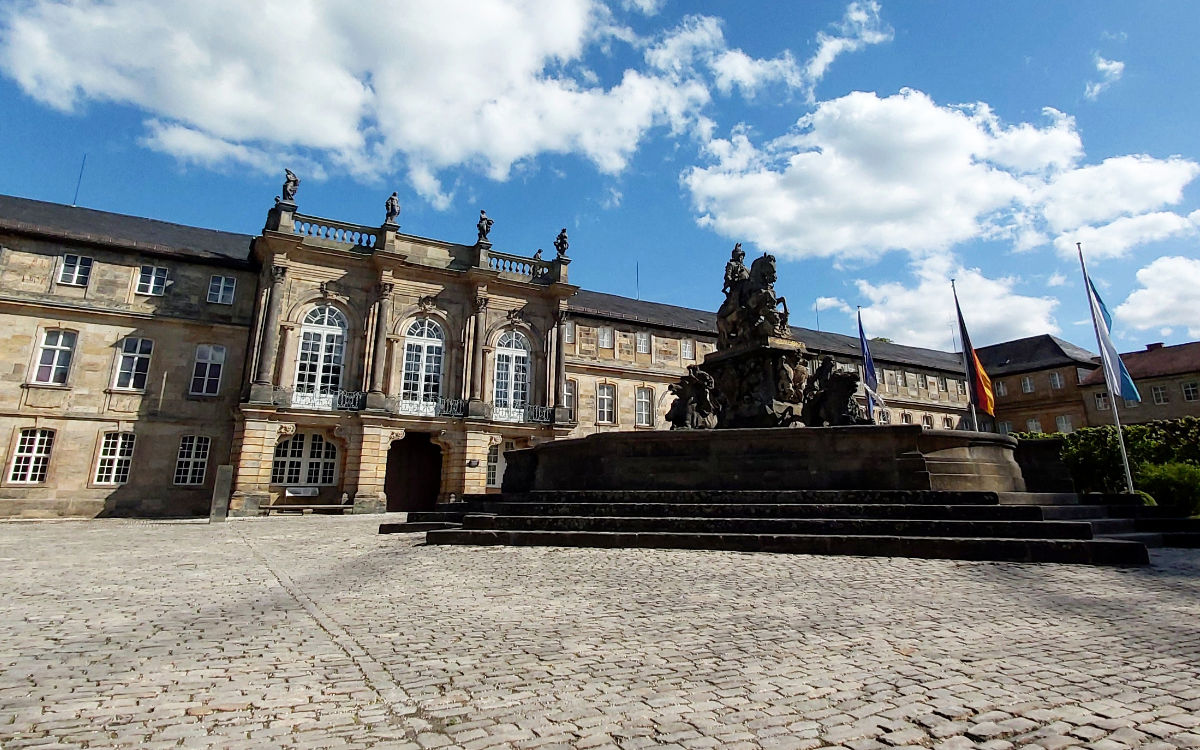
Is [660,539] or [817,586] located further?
[660,539]

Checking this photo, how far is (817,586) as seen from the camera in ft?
21.0


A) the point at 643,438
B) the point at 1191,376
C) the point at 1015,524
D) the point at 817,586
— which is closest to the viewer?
the point at 817,586

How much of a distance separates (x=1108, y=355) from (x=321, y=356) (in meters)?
29.1

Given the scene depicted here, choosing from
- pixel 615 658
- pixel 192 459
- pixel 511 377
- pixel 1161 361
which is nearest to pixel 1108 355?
pixel 615 658

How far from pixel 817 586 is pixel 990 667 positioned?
271 cm

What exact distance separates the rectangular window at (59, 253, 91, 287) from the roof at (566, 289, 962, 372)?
22143 mm

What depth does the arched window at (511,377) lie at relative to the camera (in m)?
30.8

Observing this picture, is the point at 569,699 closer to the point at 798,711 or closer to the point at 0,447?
the point at 798,711

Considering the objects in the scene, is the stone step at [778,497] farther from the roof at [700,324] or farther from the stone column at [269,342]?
the roof at [700,324]

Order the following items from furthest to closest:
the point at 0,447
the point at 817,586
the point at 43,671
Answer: the point at 0,447 → the point at 817,586 → the point at 43,671

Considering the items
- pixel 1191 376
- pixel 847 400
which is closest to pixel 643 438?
pixel 847 400

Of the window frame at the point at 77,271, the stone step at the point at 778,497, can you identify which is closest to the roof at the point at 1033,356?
the stone step at the point at 778,497

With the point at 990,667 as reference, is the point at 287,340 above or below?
above

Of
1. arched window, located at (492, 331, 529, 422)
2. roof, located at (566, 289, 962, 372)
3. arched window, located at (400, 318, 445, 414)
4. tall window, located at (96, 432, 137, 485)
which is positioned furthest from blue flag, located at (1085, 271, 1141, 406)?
tall window, located at (96, 432, 137, 485)
